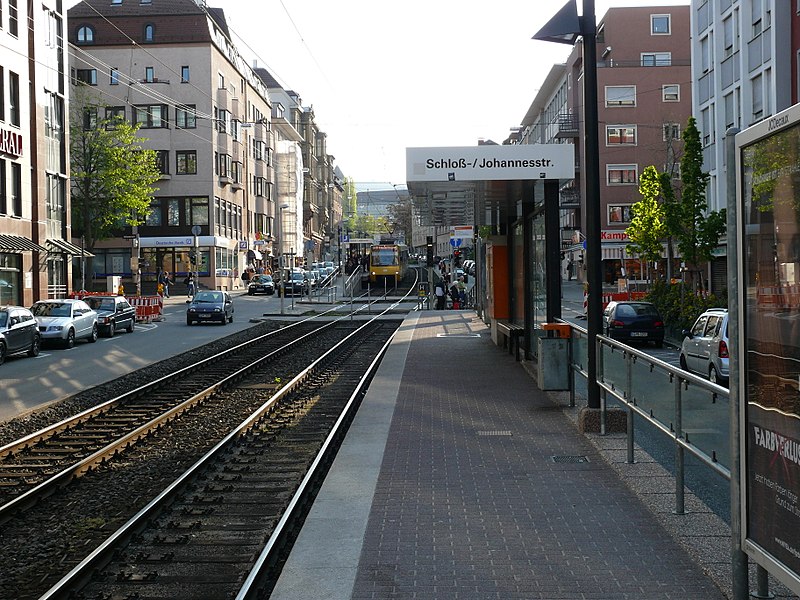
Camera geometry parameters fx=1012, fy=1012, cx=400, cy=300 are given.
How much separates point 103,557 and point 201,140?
66567mm

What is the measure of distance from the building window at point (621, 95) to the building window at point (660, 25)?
4409 millimetres

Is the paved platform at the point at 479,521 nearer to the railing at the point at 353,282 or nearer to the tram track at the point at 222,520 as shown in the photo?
the tram track at the point at 222,520

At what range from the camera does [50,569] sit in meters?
7.14

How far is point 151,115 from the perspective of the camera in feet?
233

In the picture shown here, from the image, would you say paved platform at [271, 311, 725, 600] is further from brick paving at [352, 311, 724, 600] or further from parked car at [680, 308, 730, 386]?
parked car at [680, 308, 730, 386]

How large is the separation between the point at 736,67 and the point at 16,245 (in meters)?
28.9

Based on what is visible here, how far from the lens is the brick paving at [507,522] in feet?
20.2

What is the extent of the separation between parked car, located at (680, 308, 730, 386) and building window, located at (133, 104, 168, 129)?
55.3 meters

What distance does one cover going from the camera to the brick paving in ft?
20.2

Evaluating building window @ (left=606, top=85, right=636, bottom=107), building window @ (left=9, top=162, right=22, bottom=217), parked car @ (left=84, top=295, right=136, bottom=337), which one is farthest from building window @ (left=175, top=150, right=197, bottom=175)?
parked car @ (left=84, top=295, right=136, bottom=337)

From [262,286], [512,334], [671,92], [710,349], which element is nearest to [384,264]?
[262,286]

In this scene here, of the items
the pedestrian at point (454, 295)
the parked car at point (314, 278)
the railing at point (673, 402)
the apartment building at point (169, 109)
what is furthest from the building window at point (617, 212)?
the railing at point (673, 402)

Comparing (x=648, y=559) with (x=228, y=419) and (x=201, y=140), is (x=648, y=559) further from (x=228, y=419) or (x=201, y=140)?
(x=201, y=140)

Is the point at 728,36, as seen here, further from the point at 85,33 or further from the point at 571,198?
the point at 85,33
